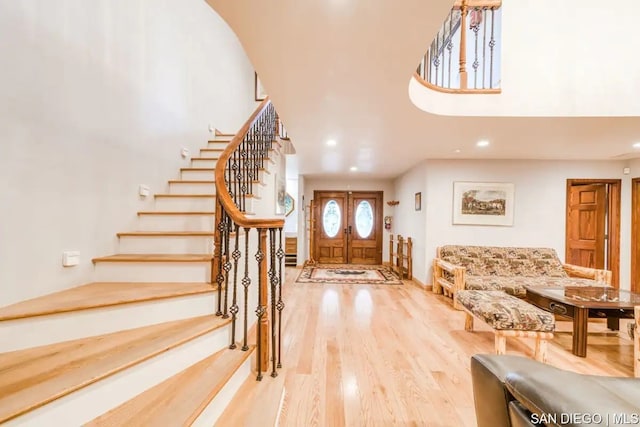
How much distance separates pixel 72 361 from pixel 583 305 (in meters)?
3.78

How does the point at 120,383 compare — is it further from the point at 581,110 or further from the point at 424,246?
the point at 424,246

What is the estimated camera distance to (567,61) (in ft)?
9.02

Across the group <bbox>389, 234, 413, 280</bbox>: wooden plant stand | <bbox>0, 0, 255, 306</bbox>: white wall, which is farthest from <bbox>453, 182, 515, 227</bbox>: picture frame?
<bbox>0, 0, 255, 306</bbox>: white wall

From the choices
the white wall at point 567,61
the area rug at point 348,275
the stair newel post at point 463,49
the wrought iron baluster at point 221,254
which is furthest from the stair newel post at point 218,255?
the area rug at point 348,275

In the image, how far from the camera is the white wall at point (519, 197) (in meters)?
4.74

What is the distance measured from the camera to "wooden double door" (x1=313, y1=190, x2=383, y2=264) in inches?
308

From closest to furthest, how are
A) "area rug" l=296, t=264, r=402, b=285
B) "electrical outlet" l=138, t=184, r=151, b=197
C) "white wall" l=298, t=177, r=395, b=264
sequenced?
Answer: "electrical outlet" l=138, t=184, r=151, b=197 → "area rug" l=296, t=264, r=402, b=285 → "white wall" l=298, t=177, r=395, b=264

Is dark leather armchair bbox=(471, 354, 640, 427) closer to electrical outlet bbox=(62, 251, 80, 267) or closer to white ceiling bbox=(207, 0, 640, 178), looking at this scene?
white ceiling bbox=(207, 0, 640, 178)

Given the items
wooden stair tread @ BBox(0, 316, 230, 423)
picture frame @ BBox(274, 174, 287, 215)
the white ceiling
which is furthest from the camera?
picture frame @ BBox(274, 174, 287, 215)

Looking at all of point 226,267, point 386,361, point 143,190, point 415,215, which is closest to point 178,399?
point 226,267

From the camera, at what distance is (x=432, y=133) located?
3.48m

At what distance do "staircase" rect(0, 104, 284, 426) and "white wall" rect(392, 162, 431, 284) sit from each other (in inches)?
152

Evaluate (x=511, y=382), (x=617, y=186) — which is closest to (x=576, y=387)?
(x=511, y=382)

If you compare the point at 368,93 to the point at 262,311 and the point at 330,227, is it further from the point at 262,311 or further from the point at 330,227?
the point at 330,227
